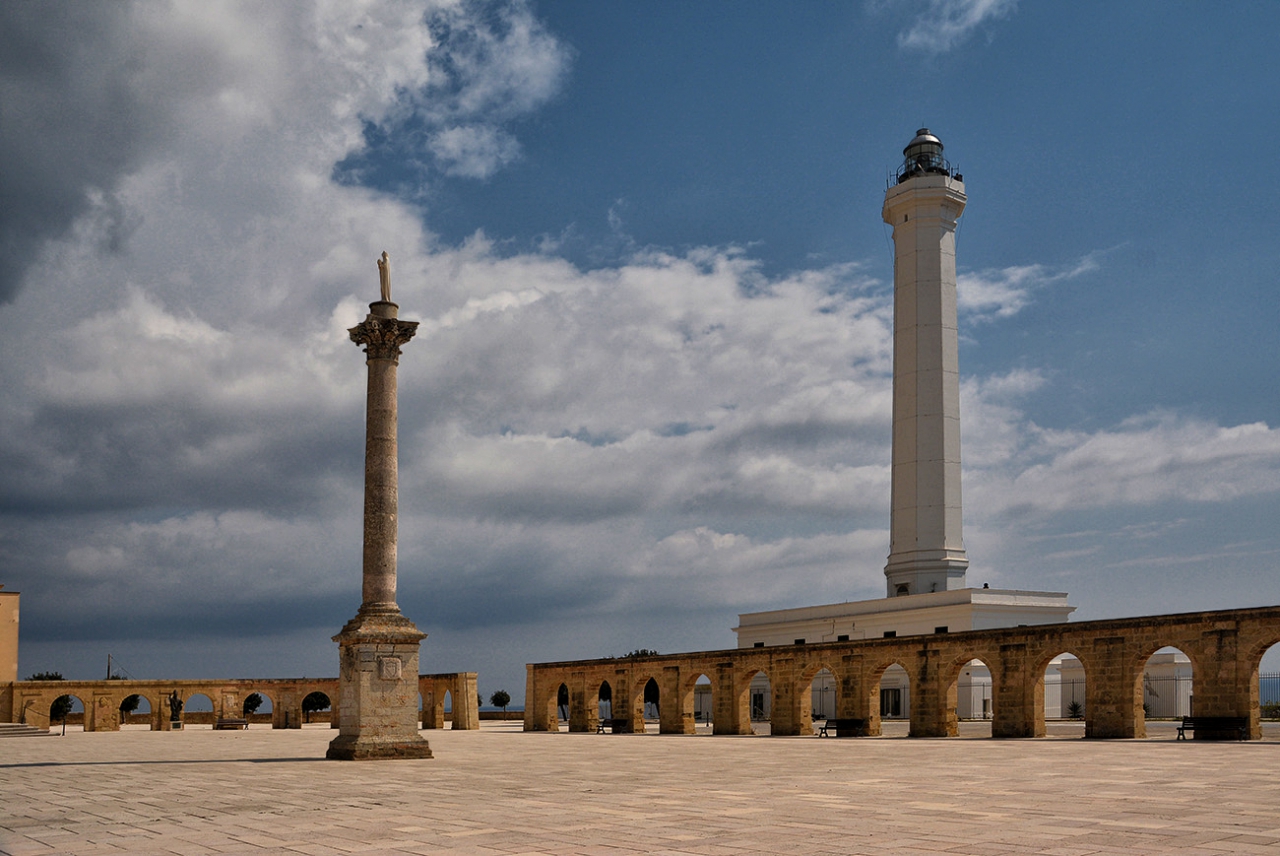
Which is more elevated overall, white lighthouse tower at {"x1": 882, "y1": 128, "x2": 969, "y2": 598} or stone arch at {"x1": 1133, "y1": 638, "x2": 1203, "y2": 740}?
white lighthouse tower at {"x1": 882, "y1": 128, "x2": 969, "y2": 598}

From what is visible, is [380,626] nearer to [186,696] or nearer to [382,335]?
[382,335]

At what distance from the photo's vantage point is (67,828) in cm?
1143

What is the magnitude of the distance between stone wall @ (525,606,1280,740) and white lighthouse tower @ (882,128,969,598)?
1460cm

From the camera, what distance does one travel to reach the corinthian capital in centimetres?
2392

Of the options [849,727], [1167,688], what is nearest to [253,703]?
[849,727]

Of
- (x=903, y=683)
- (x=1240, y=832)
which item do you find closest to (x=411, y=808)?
(x=1240, y=832)

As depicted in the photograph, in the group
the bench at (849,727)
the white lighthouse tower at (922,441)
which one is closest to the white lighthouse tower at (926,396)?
the white lighthouse tower at (922,441)

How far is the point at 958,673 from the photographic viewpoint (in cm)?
3234

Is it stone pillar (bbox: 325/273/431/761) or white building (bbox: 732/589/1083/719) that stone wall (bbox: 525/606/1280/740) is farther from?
stone pillar (bbox: 325/273/431/761)

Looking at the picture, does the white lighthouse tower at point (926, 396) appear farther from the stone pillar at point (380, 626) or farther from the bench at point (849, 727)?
the stone pillar at point (380, 626)

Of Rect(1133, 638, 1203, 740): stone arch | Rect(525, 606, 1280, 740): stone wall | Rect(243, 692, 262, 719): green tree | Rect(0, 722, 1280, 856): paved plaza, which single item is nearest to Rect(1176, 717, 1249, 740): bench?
Rect(525, 606, 1280, 740): stone wall

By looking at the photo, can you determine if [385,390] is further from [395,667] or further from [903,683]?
[903,683]

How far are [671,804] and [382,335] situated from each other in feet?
44.9

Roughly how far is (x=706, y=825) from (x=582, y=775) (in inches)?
290
